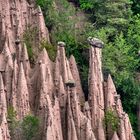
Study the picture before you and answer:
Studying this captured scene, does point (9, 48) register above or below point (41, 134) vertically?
above

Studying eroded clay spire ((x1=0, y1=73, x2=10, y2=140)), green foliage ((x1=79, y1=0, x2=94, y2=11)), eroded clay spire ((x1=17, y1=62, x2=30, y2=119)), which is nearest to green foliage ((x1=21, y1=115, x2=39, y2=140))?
eroded clay spire ((x1=17, y1=62, x2=30, y2=119))

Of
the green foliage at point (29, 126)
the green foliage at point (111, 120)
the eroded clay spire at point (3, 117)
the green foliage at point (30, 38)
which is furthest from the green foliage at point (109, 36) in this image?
the eroded clay spire at point (3, 117)

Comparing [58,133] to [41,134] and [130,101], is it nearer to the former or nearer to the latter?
[41,134]

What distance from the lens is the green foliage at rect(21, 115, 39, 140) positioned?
1231 inches

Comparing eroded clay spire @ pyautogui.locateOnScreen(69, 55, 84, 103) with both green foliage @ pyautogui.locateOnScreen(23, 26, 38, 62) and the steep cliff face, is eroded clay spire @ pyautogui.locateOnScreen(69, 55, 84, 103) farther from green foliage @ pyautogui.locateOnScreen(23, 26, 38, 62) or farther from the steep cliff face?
green foliage @ pyautogui.locateOnScreen(23, 26, 38, 62)

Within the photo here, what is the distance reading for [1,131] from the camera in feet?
97.5

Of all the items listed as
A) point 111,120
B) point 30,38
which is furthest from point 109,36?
point 111,120

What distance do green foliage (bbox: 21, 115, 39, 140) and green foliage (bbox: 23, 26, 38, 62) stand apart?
4.96m

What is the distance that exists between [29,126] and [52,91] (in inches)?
123

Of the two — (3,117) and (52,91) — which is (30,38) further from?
(3,117)

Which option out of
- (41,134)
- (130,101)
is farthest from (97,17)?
(41,134)

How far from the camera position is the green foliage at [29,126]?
3127 centimetres

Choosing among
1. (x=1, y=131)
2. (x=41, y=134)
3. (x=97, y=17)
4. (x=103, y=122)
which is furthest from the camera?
(x=97, y=17)

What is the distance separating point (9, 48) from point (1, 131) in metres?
6.38
